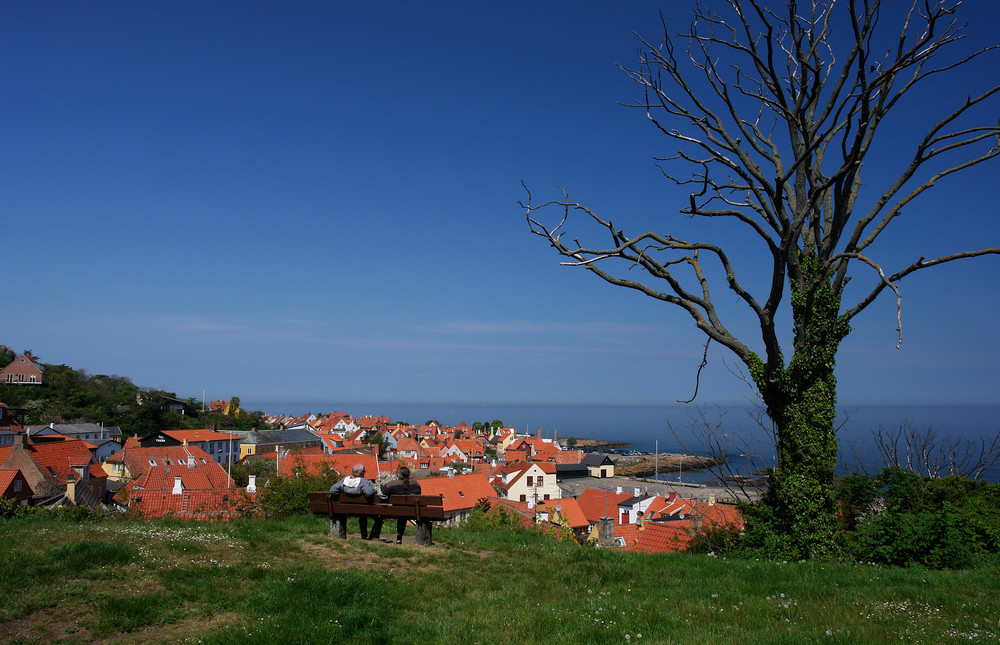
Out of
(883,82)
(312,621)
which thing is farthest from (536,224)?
(312,621)

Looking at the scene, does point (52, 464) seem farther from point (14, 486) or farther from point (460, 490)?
point (460, 490)

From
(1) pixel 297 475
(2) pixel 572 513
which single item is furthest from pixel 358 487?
(2) pixel 572 513

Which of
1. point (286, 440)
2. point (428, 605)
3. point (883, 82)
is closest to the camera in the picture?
point (428, 605)

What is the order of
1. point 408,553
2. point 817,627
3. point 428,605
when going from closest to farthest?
point 817,627, point 428,605, point 408,553

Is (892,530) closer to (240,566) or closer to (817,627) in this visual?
(817,627)

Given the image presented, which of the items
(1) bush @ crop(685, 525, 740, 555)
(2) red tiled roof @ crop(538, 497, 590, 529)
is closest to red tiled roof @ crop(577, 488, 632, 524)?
(2) red tiled roof @ crop(538, 497, 590, 529)

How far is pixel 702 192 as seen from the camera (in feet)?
26.3

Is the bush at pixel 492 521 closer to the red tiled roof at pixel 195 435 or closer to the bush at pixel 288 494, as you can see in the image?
the bush at pixel 288 494

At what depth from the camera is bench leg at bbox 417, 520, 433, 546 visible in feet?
30.5

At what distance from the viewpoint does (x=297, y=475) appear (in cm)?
1358

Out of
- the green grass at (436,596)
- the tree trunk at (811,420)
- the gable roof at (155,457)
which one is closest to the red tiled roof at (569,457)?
the gable roof at (155,457)

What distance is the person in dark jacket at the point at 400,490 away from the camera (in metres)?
9.54

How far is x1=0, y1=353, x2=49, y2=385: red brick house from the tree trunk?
88338 millimetres

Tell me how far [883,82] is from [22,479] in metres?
32.2
